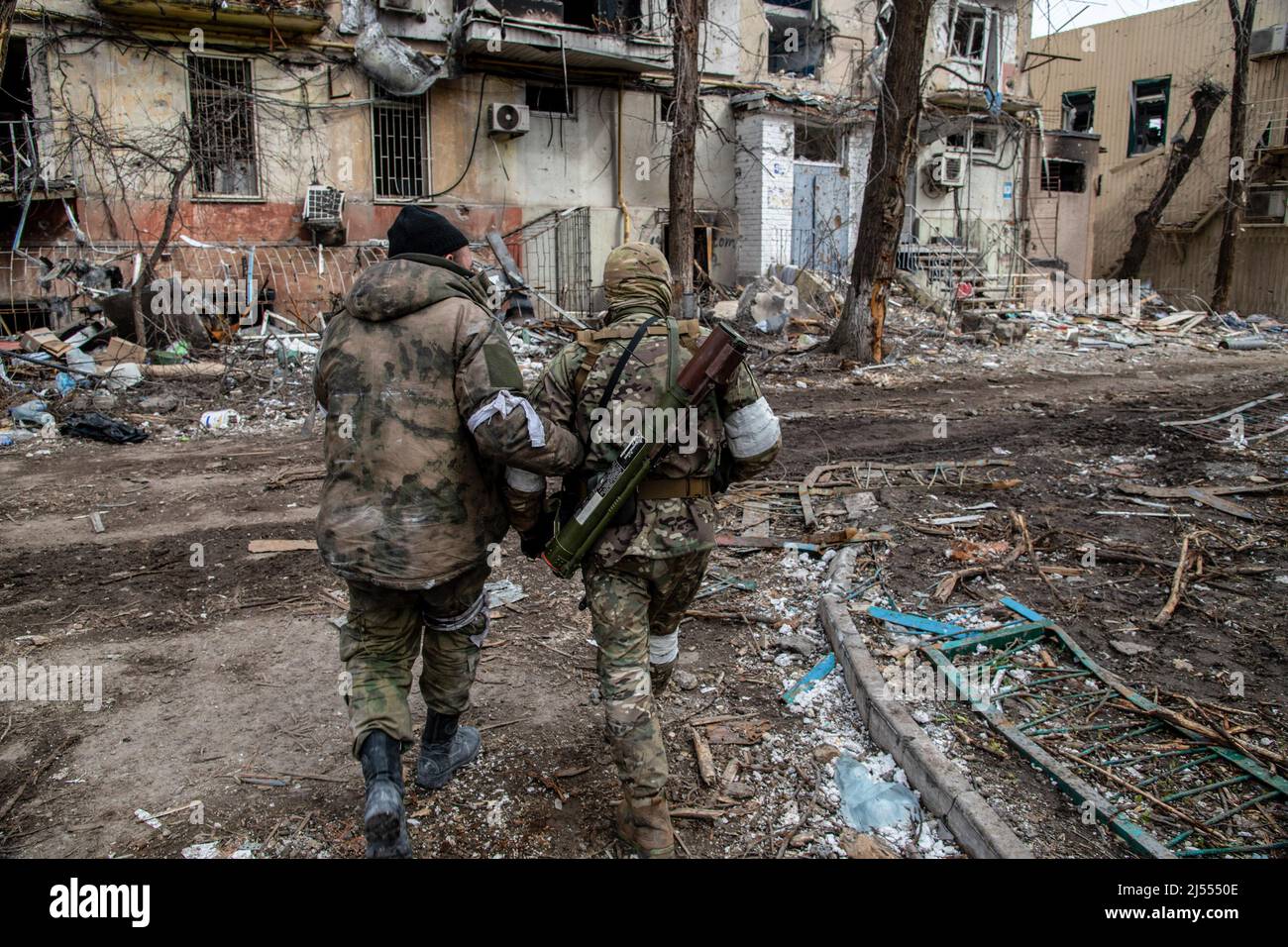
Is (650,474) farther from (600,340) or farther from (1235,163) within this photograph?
(1235,163)

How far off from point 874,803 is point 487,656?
Result: 199cm

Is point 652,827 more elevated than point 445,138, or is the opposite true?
point 445,138

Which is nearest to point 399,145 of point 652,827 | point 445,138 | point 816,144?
point 445,138

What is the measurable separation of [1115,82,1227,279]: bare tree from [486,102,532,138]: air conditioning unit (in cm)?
1632

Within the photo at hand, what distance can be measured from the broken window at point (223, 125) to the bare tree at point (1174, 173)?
68.6 ft

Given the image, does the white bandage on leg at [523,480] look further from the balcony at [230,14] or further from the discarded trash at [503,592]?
the balcony at [230,14]

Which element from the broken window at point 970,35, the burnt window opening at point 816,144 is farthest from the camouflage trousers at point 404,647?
the broken window at point 970,35

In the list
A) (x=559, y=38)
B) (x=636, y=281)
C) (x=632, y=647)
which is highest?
(x=559, y=38)

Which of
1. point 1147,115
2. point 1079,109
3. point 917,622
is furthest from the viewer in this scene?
point 1079,109

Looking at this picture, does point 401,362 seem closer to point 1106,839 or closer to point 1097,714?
point 1106,839

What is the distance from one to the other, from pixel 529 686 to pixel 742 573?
1.77m

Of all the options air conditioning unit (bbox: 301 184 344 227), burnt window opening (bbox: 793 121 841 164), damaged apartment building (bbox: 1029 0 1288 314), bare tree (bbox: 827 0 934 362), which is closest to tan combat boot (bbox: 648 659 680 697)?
bare tree (bbox: 827 0 934 362)

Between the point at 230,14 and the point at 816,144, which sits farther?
the point at 816,144

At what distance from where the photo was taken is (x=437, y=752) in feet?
10.7
